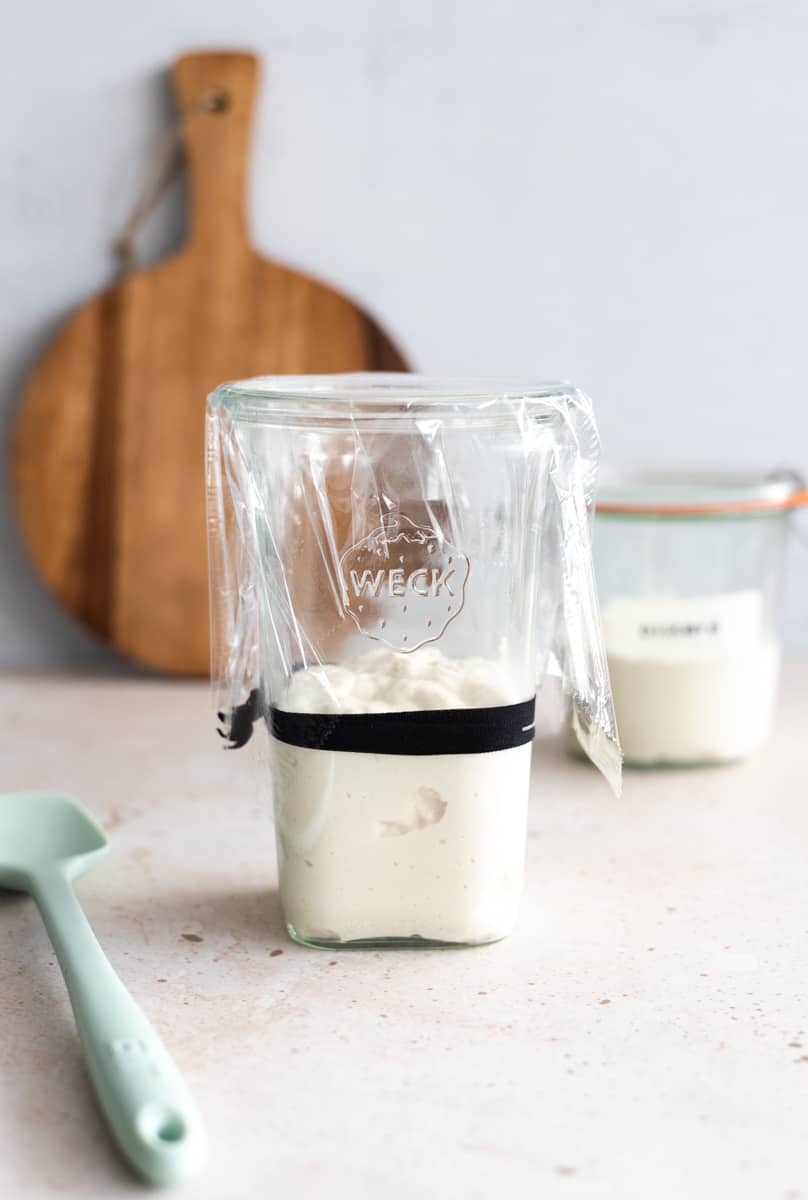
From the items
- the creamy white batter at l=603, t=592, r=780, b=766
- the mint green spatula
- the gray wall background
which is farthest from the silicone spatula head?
the gray wall background

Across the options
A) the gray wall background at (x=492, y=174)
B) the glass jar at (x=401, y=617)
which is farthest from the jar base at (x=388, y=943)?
the gray wall background at (x=492, y=174)

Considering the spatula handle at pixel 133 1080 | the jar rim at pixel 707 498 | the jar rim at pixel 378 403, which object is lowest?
the spatula handle at pixel 133 1080

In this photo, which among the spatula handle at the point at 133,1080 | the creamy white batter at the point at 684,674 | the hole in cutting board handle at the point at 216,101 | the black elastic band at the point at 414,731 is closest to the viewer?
the spatula handle at the point at 133,1080

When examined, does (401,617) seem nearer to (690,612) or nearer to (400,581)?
(400,581)

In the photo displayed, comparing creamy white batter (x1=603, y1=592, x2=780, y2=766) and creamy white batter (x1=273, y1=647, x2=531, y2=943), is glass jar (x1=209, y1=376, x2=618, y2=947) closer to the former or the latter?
creamy white batter (x1=273, y1=647, x2=531, y2=943)

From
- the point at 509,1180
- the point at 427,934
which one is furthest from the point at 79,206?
the point at 509,1180

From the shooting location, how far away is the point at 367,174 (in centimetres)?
119

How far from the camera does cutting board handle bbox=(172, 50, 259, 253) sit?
1155 millimetres

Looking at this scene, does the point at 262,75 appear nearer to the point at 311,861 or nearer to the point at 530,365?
the point at 530,365

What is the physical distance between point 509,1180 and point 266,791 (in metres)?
0.27

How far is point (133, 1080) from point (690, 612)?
22.8 inches

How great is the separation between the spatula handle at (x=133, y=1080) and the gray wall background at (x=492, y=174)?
80 cm

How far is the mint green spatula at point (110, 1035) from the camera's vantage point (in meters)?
0.45

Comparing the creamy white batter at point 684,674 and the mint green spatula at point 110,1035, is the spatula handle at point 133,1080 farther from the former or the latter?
the creamy white batter at point 684,674
